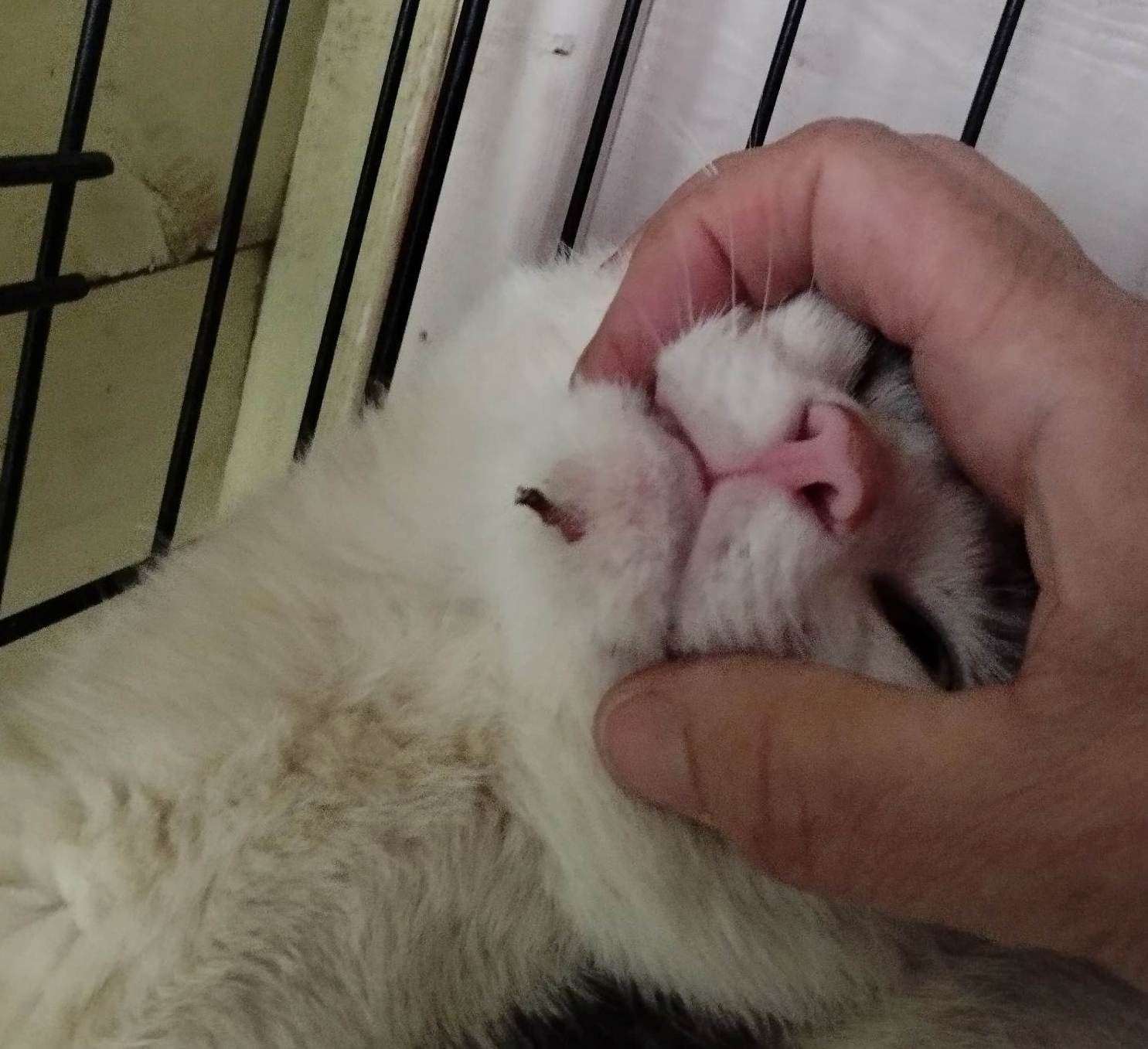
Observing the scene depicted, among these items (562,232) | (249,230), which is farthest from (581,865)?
(249,230)

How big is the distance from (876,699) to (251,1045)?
24 cm

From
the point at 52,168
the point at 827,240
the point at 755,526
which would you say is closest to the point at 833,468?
the point at 755,526

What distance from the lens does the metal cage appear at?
1.82 feet

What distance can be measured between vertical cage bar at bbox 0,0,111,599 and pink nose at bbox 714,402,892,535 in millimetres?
374

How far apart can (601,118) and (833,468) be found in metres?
0.45

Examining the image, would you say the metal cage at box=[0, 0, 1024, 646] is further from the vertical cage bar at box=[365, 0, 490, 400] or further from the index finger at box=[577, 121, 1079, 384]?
the index finger at box=[577, 121, 1079, 384]

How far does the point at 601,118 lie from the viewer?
2.50ft

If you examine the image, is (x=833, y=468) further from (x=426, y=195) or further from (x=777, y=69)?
(x=426, y=195)

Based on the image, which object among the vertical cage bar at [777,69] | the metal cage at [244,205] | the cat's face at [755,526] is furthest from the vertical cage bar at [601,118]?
the cat's face at [755,526]

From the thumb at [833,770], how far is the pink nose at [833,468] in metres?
0.06

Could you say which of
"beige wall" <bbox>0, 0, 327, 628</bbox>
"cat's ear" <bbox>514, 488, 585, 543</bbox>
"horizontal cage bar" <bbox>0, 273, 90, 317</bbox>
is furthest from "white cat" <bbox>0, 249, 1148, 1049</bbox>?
"beige wall" <bbox>0, 0, 327, 628</bbox>

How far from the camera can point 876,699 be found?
1.26 feet

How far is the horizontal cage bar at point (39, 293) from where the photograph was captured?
1.77ft

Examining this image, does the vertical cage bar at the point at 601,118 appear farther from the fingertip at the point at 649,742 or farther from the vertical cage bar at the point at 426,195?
the fingertip at the point at 649,742
